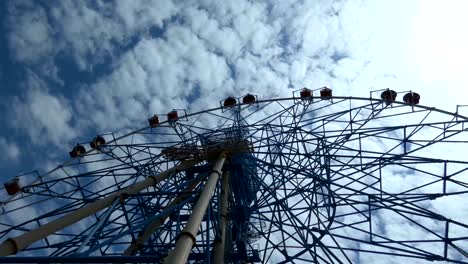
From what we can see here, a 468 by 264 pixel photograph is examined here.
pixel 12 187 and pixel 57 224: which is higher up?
pixel 12 187

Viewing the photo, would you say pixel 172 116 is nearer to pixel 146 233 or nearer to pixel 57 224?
pixel 146 233

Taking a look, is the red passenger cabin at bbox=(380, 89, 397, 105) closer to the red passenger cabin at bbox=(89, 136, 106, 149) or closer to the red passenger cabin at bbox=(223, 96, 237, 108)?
the red passenger cabin at bbox=(223, 96, 237, 108)

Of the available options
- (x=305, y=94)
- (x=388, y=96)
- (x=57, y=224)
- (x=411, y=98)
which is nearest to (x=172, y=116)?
(x=305, y=94)

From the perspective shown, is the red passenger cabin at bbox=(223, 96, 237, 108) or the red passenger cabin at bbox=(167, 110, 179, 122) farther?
the red passenger cabin at bbox=(223, 96, 237, 108)

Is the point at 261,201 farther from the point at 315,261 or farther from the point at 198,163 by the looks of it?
the point at 315,261

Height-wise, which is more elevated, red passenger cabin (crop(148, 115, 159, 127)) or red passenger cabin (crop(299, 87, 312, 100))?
red passenger cabin (crop(299, 87, 312, 100))

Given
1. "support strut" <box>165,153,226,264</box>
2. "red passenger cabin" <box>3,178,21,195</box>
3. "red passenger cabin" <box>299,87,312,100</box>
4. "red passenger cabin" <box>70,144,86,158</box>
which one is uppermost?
"red passenger cabin" <box>299,87,312,100</box>

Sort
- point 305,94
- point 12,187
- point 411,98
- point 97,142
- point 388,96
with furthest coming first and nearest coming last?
point 305,94 → point 97,142 → point 388,96 → point 411,98 → point 12,187

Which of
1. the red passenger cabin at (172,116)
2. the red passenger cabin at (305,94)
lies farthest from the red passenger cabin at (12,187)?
the red passenger cabin at (305,94)

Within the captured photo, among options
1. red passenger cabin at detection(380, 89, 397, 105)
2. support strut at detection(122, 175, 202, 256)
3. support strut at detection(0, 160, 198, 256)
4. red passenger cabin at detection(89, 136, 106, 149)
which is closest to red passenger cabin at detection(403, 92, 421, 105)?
red passenger cabin at detection(380, 89, 397, 105)

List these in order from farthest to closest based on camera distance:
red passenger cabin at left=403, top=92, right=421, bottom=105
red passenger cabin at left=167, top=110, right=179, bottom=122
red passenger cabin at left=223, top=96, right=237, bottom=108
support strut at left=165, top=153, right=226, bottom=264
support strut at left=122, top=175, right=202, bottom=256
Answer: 1. red passenger cabin at left=223, top=96, right=237, bottom=108
2. red passenger cabin at left=167, top=110, right=179, bottom=122
3. red passenger cabin at left=403, top=92, right=421, bottom=105
4. support strut at left=122, top=175, right=202, bottom=256
5. support strut at left=165, top=153, right=226, bottom=264

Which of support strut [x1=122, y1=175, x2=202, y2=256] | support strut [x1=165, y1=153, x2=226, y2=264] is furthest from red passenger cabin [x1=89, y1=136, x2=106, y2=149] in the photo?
support strut [x1=165, y1=153, x2=226, y2=264]

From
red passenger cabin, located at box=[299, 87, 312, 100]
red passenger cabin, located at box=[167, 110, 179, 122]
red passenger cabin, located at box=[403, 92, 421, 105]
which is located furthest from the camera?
red passenger cabin, located at box=[167, 110, 179, 122]

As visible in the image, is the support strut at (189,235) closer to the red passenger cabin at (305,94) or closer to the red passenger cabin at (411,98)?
the red passenger cabin at (305,94)
